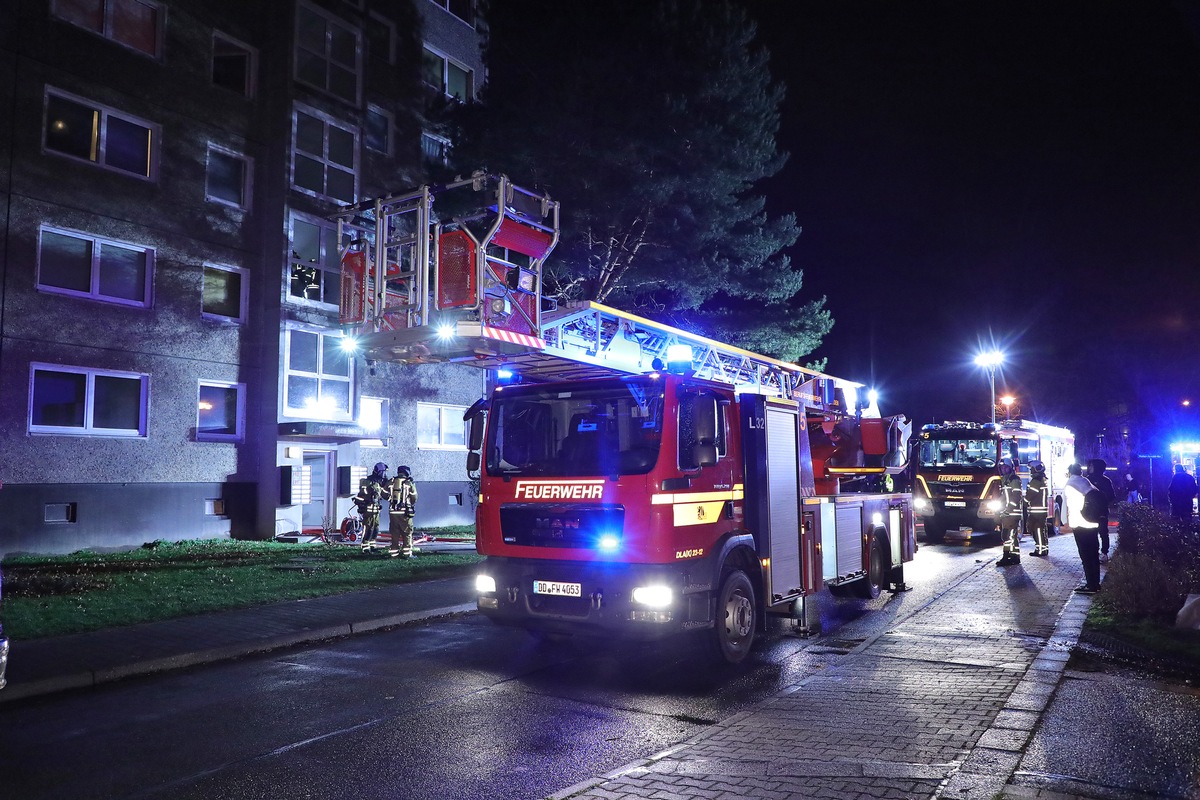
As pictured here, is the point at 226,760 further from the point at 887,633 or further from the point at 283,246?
the point at 283,246

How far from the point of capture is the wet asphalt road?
466 centimetres

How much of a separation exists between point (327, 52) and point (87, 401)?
1081 centimetres

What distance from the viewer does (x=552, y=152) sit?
20.2 m

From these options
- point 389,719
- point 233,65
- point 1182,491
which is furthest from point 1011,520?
point 233,65

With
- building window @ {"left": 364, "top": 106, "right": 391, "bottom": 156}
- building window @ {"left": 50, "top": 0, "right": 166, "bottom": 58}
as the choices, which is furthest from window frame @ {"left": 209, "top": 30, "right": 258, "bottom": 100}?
building window @ {"left": 364, "top": 106, "right": 391, "bottom": 156}

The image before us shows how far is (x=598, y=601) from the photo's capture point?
6.92 metres

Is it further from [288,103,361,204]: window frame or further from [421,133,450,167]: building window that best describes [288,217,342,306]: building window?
[421,133,450,167]: building window

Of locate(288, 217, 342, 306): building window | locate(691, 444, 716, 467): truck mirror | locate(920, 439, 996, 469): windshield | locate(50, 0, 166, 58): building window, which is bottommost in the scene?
locate(691, 444, 716, 467): truck mirror

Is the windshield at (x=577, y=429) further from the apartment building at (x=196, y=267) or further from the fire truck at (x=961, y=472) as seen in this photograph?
the fire truck at (x=961, y=472)

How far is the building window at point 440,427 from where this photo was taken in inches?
923

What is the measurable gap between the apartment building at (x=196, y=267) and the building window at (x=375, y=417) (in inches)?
2.3

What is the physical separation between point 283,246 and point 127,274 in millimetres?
3557

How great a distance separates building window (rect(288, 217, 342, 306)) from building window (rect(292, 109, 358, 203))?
0.89m

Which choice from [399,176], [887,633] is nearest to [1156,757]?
[887,633]
